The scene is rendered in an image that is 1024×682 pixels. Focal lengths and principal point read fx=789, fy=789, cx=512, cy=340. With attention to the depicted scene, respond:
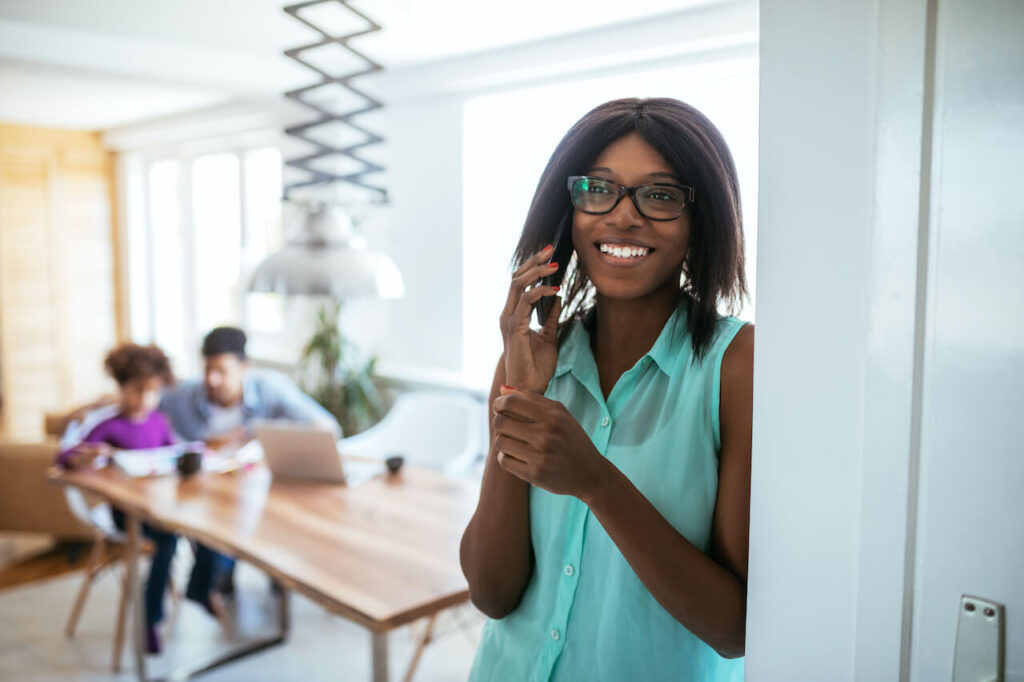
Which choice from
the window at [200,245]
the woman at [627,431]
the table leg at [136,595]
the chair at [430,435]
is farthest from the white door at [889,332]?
the window at [200,245]

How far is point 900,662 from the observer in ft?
2.19

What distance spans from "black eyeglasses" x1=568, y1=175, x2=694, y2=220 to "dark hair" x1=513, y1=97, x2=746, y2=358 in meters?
0.02

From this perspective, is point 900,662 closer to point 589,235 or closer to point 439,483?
point 589,235

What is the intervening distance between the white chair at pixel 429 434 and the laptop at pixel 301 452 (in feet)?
2.36

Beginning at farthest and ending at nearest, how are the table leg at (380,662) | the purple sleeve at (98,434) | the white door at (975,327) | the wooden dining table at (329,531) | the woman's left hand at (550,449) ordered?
the purple sleeve at (98,434) → the table leg at (380,662) → the wooden dining table at (329,531) → the woman's left hand at (550,449) → the white door at (975,327)

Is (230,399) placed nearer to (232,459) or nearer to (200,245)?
(232,459)

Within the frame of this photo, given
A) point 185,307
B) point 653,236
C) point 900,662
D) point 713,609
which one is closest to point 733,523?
point 713,609

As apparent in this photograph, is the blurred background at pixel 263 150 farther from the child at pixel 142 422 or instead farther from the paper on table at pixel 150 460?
the paper on table at pixel 150 460

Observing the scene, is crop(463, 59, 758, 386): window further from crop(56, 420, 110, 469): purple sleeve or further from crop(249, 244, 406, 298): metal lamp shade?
crop(56, 420, 110, 469): purple sleeve

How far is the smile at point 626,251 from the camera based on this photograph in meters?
0.99

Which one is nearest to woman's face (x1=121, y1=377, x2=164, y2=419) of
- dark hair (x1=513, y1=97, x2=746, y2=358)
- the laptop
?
the laptop

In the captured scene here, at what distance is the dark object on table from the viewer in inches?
119

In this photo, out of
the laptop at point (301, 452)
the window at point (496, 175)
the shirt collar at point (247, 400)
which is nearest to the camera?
the laptop at point (301, 452)

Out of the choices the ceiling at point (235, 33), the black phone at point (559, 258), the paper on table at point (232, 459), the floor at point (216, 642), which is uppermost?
the ceiling at point (235, 33)
